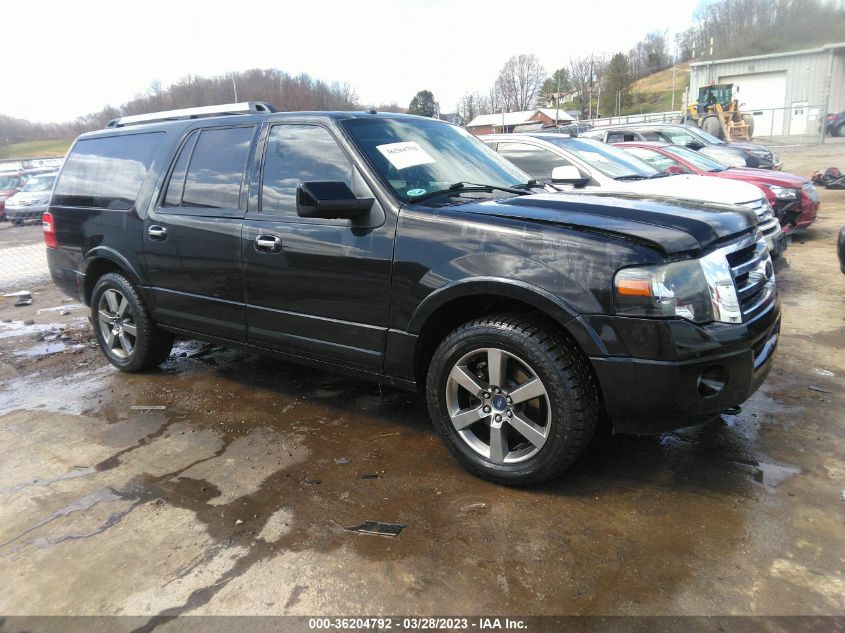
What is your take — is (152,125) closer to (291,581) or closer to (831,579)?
(291,581)

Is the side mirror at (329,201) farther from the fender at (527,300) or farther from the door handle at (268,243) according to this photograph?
the fender at (527,300)

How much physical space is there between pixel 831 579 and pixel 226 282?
3.51 meters

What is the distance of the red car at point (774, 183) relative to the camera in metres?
8.33

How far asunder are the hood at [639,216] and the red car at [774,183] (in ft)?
17.9

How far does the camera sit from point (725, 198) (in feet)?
21.0

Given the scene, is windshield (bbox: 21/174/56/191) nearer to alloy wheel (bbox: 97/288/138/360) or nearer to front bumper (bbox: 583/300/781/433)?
alloy wheel (bbox: 97/288/138/360)

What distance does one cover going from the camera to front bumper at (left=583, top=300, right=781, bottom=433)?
256 cm

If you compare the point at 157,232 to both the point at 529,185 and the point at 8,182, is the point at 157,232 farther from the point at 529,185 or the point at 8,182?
the point at 8,182

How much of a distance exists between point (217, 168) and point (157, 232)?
2.22ft

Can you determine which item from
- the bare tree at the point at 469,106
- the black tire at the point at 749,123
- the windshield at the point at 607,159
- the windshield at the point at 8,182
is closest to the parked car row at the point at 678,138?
the windshield at the point at 607,159

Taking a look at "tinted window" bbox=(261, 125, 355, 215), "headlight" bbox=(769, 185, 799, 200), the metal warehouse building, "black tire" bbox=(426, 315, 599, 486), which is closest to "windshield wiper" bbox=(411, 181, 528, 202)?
"tinted window" bbox=(261, 125, 355, 215)

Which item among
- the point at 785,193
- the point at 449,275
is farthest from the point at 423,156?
the point at 785,193

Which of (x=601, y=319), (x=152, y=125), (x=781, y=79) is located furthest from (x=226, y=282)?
(x=781, y=79)

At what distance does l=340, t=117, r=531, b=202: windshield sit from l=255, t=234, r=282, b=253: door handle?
0.75 metres
